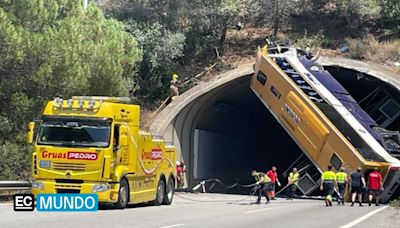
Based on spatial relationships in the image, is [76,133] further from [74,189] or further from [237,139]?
[237,139]

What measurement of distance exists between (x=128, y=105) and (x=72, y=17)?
8.11 metres

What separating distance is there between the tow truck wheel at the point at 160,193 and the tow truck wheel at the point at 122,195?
254cm

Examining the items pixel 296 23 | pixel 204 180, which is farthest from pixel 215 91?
pixel 296 23

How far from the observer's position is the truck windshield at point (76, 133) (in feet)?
60.4

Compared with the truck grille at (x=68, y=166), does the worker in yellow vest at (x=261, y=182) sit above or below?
below

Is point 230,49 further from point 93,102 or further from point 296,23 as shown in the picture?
point 93,102

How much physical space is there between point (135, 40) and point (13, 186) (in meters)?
12.1

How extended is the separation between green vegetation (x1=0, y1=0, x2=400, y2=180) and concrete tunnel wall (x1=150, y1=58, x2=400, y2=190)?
8.64 ft

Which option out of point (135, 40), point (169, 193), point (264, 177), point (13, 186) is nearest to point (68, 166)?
point (13, 186)

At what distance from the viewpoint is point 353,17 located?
39406 millimetres

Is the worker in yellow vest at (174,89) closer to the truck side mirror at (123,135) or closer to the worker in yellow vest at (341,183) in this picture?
the worker in yellow vest at (341,183)

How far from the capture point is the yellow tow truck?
59.8ft

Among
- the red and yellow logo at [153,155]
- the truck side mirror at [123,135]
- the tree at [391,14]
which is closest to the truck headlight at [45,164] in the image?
the truck side mirror at [123,135]

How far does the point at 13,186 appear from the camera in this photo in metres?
21.5
